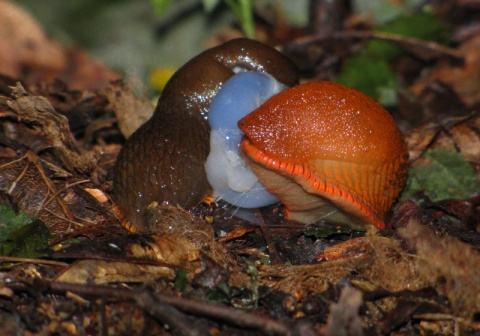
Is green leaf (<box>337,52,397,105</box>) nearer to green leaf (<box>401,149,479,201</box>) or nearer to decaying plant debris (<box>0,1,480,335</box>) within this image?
green leaf (<box>401,149,479,201</box>)

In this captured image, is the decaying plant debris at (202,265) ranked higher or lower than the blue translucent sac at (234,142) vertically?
lower

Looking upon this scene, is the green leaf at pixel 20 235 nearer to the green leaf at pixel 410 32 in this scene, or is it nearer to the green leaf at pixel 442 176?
the green leaf at pixel 442 176

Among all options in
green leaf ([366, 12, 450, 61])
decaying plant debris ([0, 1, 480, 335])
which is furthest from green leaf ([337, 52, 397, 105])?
decaying plant debris ([0, 1, 480, 335])

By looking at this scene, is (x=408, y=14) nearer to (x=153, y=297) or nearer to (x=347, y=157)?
(x=347, y=157)

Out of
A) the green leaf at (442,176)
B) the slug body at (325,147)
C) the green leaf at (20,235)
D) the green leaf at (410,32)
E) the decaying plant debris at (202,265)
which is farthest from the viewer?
the green leaf at (410,32)

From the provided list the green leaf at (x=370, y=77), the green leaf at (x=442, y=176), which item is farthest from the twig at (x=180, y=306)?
the green leaf at (x=370, y=77)

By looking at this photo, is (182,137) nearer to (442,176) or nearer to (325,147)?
(325,147)
